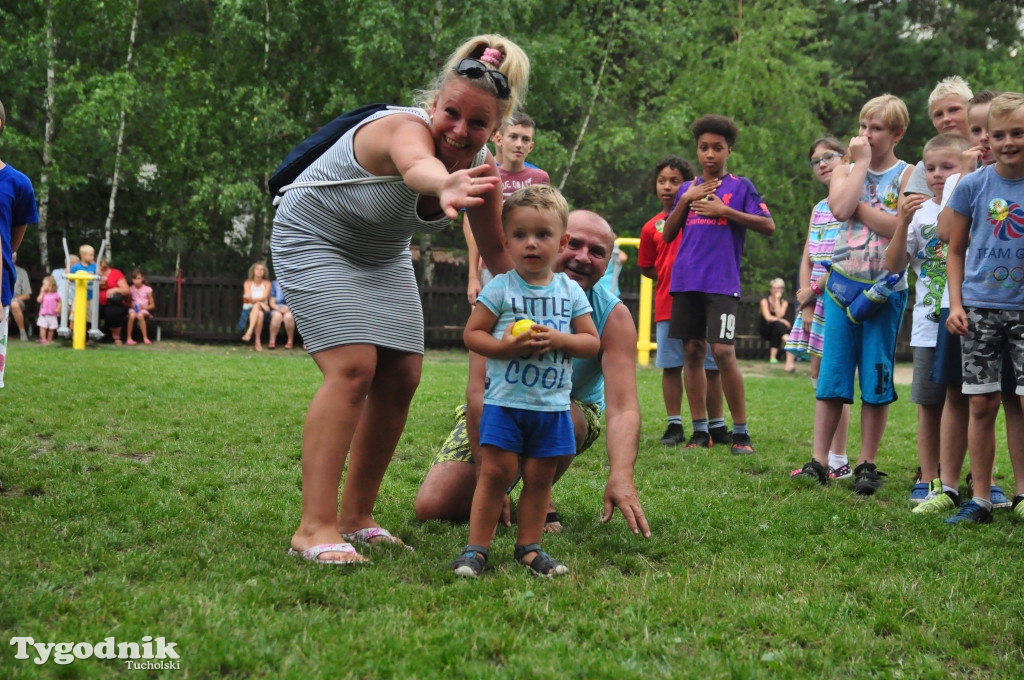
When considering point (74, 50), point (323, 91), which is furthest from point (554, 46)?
point (74, 50)

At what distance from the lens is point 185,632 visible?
2650 millimetres

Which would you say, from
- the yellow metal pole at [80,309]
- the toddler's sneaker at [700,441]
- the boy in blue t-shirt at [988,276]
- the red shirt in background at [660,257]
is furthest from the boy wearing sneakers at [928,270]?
the yellow metal pole at [80,309]

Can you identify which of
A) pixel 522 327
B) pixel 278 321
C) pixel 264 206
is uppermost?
pixel 264 206

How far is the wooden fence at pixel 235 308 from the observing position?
59.0ft

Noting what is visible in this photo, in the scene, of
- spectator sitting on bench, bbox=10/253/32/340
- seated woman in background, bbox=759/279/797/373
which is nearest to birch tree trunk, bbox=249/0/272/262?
spectator sitting on bench, bbox=10/253/32/340

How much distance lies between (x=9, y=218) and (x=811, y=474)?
448 cm

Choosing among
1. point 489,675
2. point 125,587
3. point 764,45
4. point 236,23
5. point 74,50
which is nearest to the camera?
point 489,675

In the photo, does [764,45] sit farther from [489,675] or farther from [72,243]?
[489,675]

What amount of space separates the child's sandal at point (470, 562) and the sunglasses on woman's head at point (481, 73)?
158cm

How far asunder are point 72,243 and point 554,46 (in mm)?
10778

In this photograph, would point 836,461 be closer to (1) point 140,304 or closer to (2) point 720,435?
(2) point 720,435

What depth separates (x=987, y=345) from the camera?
466 cm

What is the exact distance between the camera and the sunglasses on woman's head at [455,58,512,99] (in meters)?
3.30

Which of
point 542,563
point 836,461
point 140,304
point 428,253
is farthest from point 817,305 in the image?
point 428,253
